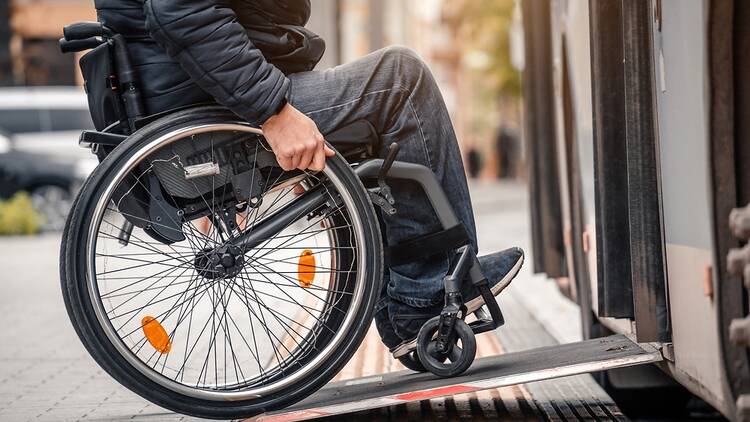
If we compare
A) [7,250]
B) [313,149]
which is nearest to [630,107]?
[313,149]

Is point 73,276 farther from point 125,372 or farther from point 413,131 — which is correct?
point 413,131

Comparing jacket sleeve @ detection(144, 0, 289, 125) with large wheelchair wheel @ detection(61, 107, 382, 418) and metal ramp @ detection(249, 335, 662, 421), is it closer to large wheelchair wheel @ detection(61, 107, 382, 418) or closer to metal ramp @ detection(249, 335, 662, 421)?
large wheelchair wheel @ detection(61, 107, 382, 418)

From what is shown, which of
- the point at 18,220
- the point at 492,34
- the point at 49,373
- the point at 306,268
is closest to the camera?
the point at 306,268

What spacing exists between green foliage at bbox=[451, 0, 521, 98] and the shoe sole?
35.5 metres

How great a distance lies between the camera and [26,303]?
788cm

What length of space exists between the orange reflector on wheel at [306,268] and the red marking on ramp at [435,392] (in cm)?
52

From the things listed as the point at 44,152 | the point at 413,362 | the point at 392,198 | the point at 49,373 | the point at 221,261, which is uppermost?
the point at 392,198

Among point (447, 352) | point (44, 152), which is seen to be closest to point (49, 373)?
point (447, 352)

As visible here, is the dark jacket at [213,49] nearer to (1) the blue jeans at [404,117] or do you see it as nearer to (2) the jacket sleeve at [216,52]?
(2) the jacket sleeve at [216,52]

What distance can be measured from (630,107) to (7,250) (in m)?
11.3

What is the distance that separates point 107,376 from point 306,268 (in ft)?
5.33

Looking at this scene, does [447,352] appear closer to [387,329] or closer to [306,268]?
[387,329]

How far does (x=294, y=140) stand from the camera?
326 centimetres

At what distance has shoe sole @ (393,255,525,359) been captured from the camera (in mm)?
3516
